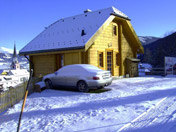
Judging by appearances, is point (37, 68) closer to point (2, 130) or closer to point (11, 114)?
point (11, 114)

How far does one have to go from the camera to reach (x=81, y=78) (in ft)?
35.3

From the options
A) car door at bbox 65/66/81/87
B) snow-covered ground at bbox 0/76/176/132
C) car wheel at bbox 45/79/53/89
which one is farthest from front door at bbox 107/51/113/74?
snow-covered ground at bbox 0/76/176/132

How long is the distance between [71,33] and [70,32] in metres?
0.35

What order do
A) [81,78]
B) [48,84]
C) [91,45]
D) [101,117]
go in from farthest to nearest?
[91,45] → [48,84] → [81,78] → [101,117]

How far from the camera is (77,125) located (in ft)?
17.4

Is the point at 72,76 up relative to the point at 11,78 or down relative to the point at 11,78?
up

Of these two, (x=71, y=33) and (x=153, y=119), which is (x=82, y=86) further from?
(x=71, y=33)

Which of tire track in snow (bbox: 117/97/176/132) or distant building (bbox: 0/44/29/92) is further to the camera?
distant building (bbox: 0/44/29/92)

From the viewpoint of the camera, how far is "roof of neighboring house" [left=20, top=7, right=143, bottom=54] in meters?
14.5

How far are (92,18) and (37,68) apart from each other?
7243 millimetres

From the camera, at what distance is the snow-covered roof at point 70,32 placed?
→ 574 inches

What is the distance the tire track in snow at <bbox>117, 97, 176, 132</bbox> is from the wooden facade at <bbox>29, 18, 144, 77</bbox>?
8612 mm

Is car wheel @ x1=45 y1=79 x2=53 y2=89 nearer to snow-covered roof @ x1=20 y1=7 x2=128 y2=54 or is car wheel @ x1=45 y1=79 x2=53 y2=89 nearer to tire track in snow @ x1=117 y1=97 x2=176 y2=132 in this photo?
snow-covered roof @ x1=20 y1=7 x2=128 y2=54

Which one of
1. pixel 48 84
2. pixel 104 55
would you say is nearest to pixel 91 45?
pixel 104 55
